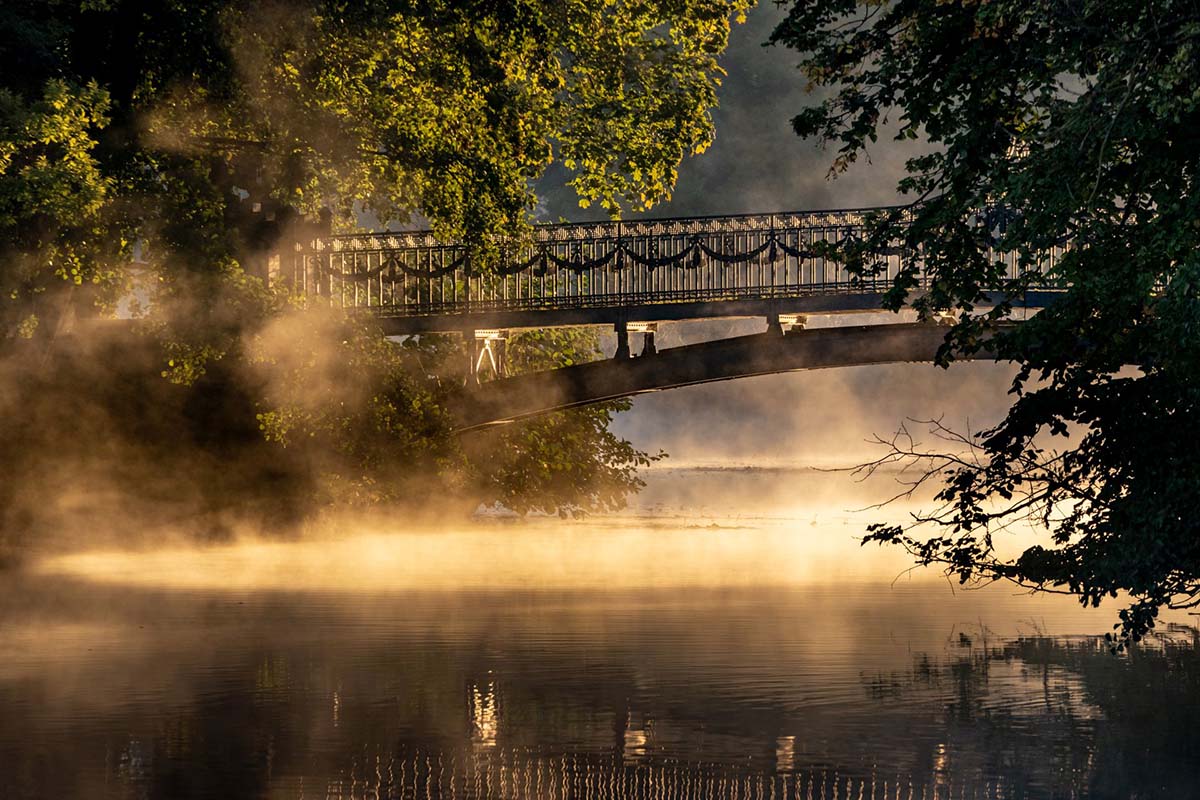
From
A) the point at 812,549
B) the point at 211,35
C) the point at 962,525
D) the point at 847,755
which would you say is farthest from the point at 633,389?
the point at 847,755

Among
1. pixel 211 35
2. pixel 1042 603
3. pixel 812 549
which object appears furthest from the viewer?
pixel 812 549

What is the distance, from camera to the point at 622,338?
105 feet

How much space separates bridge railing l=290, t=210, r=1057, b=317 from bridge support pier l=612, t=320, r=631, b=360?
416mm

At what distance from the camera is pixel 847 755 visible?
1063cm

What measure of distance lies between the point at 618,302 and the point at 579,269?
850mm

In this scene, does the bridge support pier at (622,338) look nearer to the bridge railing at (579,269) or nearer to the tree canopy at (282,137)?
the bridge railing at (579,269)

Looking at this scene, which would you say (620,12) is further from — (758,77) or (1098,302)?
(758,77)

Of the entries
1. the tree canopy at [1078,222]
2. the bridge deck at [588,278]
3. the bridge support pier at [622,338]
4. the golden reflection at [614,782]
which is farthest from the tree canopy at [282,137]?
the golden reflection at [614,782]

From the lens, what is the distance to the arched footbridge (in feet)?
98.6

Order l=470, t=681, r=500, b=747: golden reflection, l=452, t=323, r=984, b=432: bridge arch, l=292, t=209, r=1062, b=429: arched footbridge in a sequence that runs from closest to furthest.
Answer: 1. l=470, t=681, r=500, b=747: golden reflection
2. l=452, t=323, r=984, b=432: bridge arch
3. l=292, t=209, r=1062, b=429: arched footbridge

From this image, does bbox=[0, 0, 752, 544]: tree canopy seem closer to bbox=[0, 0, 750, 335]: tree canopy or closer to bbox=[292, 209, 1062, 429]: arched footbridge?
bbox=[0, 0, 750, 335]: tree canopy

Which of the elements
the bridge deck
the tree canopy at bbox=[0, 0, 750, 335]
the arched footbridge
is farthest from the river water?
the bridge deck

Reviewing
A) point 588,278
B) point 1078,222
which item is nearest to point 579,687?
point 1078,222

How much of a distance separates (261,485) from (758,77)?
3879cm
